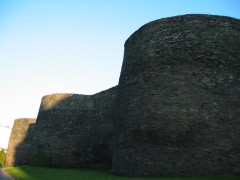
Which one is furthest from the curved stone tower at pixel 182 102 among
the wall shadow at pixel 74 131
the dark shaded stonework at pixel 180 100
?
the wall shadow at pixel 74 131

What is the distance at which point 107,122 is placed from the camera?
65.9 feet

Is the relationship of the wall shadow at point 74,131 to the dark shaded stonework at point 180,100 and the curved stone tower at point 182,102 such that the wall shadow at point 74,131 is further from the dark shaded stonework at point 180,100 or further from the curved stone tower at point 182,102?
the curved stone tower at point 182,102

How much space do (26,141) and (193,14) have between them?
85.7 ft

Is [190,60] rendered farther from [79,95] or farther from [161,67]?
[79,95]

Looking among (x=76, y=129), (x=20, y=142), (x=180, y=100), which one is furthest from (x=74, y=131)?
(x=20, y=142)

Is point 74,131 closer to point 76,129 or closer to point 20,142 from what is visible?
point 76,129

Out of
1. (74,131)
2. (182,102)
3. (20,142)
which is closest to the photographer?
(182,102)

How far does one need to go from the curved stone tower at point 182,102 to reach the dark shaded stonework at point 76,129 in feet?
20.3

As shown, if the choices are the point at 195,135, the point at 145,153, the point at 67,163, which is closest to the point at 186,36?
the point at 195,135

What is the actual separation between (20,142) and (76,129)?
14148 mm

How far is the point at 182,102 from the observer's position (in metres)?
12.0

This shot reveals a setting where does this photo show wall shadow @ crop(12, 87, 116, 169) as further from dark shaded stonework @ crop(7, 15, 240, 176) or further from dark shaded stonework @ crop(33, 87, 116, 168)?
dark shaded stonework @ crop(7, 15, 240, 176)

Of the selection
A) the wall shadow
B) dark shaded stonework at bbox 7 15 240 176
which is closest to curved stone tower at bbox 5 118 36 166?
the wall shadow

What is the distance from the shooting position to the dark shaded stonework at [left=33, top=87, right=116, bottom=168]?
20172 millimetres
